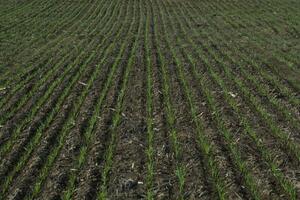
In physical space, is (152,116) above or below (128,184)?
below

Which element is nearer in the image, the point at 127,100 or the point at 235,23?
the point at 127,100

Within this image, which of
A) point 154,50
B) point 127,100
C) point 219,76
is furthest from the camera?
point 154,50

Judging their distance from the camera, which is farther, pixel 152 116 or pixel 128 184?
pixel 152 116

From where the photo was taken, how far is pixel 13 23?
25250mm

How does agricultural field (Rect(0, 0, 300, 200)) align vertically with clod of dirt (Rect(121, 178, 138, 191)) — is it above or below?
below

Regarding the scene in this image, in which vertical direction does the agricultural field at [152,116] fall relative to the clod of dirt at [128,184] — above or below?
below

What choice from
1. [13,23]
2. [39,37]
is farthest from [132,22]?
[13,23]

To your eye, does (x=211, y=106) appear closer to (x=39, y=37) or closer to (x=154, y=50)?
(x=154, y=50)

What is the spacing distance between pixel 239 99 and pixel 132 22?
16718mm

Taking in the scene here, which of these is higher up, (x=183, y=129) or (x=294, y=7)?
(x=183, y=129)

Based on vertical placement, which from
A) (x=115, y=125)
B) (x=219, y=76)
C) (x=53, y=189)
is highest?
(x=53, y=189)

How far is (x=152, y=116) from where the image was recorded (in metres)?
9.34

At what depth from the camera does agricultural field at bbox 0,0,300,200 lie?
21.4 feet

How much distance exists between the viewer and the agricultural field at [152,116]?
6.53 metres
